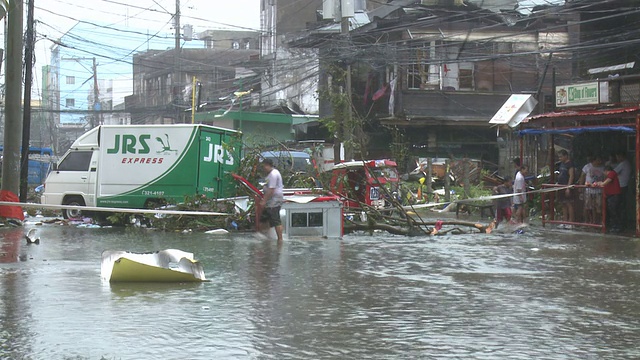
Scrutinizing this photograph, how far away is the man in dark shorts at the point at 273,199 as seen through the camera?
16.4m

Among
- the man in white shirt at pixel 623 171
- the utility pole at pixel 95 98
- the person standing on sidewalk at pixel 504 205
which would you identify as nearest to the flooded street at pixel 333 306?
the man in white shirt at pixel 623 171

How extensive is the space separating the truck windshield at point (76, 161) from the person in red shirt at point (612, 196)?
13317 mm

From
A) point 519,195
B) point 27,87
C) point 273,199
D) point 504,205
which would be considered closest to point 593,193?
point 519,195

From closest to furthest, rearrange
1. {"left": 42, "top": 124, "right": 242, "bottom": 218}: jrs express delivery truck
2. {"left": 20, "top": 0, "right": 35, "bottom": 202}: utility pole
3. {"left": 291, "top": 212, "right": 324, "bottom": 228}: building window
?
{"left": 291, "top": 212, "right": 324, "bottom": 228}: building window < {"left": 42, "top": 124, "right": 242, "bottom": 218}: jrs express delivery truck < {"left": 20, "top": 0, "right": 35, "bottom": 202}: utility pole

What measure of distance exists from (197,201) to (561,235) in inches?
343

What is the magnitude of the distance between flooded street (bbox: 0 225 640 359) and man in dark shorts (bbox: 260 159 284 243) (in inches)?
56.9

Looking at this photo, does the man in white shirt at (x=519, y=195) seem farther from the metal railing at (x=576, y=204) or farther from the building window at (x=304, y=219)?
the building window at (x=304, y=219)

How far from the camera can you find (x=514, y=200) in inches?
799

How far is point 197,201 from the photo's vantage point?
2058 cm

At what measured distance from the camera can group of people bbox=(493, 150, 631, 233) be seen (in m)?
19.3

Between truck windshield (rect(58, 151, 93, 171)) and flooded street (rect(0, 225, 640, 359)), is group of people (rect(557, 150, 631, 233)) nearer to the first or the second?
flooded street (rect(0, 225, 640, 359))

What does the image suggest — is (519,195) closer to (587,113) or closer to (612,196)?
(612,196)

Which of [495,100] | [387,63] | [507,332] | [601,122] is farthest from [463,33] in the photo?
[507,332]

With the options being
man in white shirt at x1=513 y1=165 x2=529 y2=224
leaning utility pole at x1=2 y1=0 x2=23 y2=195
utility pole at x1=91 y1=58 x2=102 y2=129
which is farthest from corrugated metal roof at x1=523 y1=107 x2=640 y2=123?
utility pole at x1=91 y1=58 x2=102 y2=129
